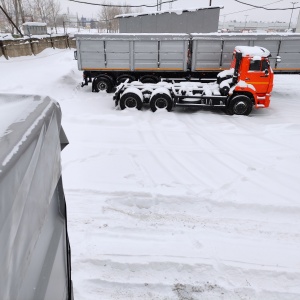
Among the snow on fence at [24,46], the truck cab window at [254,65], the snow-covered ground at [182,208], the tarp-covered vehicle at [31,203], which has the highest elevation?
the tarp-covered vehicle at [31,203]

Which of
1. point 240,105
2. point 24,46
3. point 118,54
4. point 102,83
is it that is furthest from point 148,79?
point 24,46

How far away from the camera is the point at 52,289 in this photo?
65.2 inches

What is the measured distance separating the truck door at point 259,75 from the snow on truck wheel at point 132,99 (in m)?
4.22

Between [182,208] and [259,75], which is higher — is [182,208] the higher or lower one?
the lower one

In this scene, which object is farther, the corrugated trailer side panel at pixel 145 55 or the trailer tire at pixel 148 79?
the trailer tire at pixel 148 79

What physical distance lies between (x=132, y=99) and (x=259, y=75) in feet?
16.3

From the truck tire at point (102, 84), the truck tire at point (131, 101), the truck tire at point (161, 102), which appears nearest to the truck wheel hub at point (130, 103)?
the truck tire at point (131, 101)

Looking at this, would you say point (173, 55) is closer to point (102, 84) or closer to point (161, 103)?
point (102, 84)

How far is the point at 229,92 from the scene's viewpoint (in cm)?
1080

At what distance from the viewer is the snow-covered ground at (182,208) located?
3.71 m

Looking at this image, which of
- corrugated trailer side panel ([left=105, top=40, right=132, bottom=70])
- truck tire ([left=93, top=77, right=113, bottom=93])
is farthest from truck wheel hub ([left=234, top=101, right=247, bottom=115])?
truck tire ([left=93, top=77, right=113, bottom=93])

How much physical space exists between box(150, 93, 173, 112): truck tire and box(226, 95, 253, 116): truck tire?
2347 millimetres

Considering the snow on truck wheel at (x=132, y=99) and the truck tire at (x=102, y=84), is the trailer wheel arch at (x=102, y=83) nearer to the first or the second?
the truck tire at (x=102, y=84)

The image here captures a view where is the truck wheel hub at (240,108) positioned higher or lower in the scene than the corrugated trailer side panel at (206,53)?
lower
